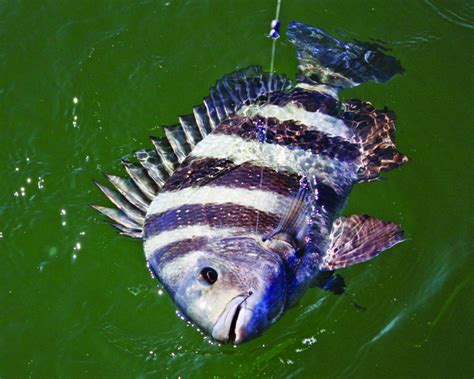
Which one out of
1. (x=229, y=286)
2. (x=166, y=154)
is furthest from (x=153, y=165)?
(x=229, y=286)

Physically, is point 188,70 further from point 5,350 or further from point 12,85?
point 5,350

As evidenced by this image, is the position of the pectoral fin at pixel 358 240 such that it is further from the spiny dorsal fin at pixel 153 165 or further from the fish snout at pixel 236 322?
the spiny dorsal fin at pixel 153 165

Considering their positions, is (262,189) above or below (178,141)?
below

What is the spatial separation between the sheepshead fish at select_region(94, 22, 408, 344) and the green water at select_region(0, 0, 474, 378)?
0.43 metres

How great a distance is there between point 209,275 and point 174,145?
1.24 m

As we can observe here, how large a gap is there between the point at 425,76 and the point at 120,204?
9.32 feet

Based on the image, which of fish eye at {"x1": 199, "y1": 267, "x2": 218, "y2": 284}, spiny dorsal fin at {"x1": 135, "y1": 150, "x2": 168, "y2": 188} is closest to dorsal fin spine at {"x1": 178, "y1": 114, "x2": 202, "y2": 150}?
spiny dorsal fin at {"x1": 135, "y1": 150, "x2": 168, "y2": 188}

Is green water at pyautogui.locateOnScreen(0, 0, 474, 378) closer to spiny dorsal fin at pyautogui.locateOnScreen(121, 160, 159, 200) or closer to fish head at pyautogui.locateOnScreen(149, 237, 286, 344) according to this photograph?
spiny dorsal fin at pyautogui.locateOnScreen(121, 160, 159, 200)

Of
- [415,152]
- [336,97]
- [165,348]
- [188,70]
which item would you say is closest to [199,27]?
[188,70]

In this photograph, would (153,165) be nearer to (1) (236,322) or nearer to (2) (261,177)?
(2) (261,177)

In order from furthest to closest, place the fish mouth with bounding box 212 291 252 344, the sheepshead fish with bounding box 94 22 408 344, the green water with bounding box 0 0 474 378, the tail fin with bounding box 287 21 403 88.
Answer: the tail fin with bounding box 287 21 403 88, the green water with bounding box 0 0 474 378, the sheepshead fish with bounding box 94 22 408 344, the fish mouth with bounding box 212 291 252 344

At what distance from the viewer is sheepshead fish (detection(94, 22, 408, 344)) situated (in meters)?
3.62

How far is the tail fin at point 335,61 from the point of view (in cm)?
490

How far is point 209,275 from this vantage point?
11.7ft
